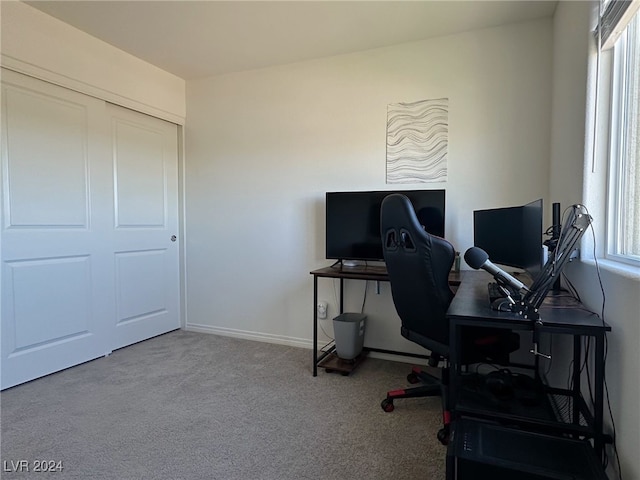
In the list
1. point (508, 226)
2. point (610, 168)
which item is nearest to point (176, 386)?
point (508, 226)

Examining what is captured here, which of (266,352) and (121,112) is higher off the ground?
(121,112)

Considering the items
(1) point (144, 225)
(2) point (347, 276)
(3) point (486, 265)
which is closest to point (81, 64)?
(1) point (144, 225)

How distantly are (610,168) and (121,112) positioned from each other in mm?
3489

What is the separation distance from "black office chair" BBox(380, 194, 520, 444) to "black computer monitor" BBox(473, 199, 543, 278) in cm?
36

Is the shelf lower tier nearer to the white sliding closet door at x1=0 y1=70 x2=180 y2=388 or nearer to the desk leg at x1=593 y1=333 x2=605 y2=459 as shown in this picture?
the desk leg at x1=593 y1=333 x2=605 y2=459

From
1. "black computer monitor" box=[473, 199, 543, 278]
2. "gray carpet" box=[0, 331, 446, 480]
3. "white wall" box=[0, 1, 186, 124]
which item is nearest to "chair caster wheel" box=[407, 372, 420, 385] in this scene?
"gray carpet" box=[0, 331, 446, 480]

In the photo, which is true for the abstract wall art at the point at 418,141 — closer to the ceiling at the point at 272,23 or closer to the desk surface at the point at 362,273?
the ceiling at the point at 272,23

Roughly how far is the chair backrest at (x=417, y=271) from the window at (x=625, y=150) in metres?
0.67

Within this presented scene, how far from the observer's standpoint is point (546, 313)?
55.5 inches

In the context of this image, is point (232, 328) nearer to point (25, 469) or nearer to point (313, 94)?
point (25, 469)

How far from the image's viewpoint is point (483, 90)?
2.64m

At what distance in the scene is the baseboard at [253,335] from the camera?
129 inches

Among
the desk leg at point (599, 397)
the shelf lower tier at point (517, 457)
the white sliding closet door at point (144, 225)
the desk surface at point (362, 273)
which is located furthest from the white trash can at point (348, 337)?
the white sliding closet door at point (144, 225)

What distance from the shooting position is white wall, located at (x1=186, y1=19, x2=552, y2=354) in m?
2.57
